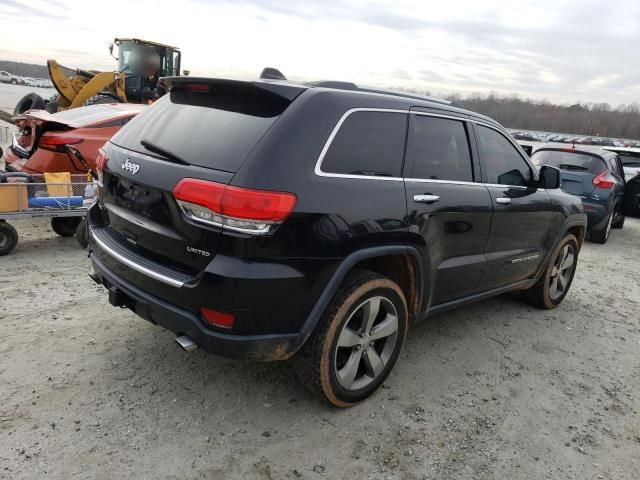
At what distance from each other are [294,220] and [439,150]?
1467 millimetres

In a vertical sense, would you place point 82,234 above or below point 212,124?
below

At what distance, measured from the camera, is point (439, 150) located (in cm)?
352

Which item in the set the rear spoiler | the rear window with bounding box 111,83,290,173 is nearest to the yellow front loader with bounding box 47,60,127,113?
the rear window with bounding box 111,83,290,173

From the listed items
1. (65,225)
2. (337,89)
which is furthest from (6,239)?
(337,89)

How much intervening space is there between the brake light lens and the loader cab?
12666 mm

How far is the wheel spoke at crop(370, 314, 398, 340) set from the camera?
316cm

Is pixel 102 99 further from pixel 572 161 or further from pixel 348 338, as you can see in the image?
pixel 348 338

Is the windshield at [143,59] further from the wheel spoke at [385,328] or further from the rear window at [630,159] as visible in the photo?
the wheel spoke at [385,328]

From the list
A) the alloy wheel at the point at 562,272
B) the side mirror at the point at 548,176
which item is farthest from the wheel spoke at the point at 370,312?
the alloy wheel at the point at 562,272

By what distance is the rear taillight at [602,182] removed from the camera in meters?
8.87

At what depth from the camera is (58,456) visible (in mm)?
2539

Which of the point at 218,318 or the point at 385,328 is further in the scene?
the point at 385,328

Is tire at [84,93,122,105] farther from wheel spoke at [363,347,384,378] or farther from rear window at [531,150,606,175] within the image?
wheel spoke at [363,347,384,378]

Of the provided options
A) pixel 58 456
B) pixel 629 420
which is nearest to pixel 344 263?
pixel 58 456
